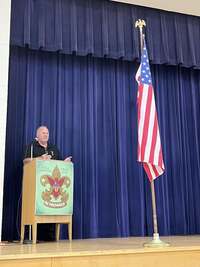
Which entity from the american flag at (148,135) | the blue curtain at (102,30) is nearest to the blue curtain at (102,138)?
the blue curtain at (102,30)

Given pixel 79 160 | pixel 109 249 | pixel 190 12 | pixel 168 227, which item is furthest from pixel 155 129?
pixel 190 12

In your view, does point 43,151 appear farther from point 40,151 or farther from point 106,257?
point 106,257

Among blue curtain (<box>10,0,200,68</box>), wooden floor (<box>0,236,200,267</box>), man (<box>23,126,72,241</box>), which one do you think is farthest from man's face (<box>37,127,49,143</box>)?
wooden floor (<box>0,236,200,267</box>)

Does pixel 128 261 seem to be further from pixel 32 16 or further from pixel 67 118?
pixel 32 16

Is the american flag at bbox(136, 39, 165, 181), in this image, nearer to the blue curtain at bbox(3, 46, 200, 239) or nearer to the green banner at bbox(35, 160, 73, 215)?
the green banner at bbox(35, 160, 73, 215)

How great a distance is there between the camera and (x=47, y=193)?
3951 mm

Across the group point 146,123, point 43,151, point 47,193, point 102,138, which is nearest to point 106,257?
point 47,193

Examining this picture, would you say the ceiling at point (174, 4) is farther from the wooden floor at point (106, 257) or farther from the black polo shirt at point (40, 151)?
the wooden floor at point (106, 257)

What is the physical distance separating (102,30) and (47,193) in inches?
105

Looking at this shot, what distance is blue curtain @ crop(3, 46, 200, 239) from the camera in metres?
5.16

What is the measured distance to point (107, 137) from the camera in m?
5.57

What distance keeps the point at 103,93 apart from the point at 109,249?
3087 millimetres

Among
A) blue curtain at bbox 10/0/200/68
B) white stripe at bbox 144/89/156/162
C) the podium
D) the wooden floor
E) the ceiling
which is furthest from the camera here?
the ceiling

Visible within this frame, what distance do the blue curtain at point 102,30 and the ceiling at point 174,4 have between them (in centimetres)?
11
